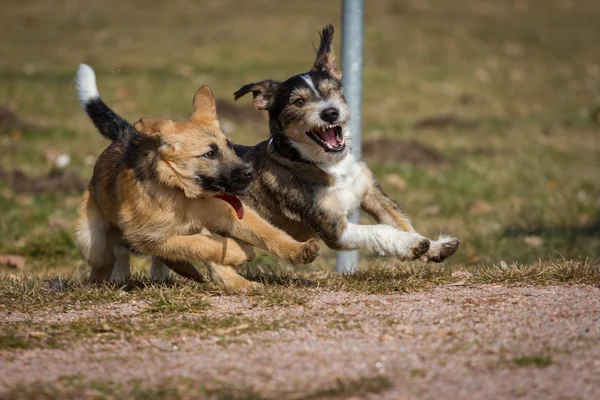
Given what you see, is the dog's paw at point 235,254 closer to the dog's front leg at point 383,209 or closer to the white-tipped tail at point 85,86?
the dog's front leg at point 383,209

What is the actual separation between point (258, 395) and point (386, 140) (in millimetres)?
10033

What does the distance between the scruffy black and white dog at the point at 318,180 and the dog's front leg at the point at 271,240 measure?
30 cm

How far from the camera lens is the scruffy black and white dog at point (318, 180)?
592 cm

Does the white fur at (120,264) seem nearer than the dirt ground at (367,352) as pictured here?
No

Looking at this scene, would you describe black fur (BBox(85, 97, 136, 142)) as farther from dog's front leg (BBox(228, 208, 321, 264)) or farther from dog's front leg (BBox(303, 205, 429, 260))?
dog's front leg (BBox(303, 205, 429, 260))

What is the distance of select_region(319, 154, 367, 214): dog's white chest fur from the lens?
604 centimetres

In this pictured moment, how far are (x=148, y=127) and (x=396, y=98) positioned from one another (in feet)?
38.4

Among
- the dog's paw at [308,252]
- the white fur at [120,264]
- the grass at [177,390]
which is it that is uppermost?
the dog's paw at [308,252]

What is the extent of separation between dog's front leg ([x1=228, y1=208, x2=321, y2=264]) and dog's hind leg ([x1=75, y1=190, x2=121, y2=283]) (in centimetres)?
107

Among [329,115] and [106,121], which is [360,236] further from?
[106,121]

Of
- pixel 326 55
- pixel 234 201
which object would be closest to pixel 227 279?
pixel 234 201

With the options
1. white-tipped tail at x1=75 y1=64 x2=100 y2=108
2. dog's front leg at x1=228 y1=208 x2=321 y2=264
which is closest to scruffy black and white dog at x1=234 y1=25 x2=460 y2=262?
dog's front leg at x1=228 y1=208 x2=321 y2=264

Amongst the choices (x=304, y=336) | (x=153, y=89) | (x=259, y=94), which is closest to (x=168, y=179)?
(x=259, y=94)

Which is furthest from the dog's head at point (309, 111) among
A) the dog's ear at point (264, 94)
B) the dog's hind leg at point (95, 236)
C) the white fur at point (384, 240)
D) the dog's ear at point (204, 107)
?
the dog's hind leg at point (95, 236)
